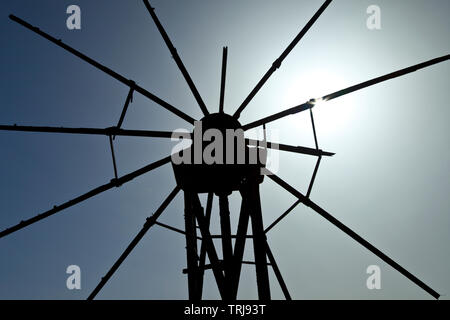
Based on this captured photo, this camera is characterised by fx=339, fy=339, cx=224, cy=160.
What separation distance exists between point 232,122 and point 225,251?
9.51 ft

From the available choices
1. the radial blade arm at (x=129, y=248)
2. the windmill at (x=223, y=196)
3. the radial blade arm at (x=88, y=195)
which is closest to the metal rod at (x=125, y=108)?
the windmill at (x=223, y=196)

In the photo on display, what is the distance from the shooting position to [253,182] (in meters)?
7.27

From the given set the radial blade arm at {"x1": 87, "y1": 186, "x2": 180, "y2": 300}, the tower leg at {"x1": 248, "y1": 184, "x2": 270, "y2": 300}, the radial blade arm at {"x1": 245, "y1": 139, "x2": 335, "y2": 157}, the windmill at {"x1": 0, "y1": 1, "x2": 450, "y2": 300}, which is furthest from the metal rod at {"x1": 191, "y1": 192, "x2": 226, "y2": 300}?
the radial blade arm at {"x1": 245, "y1": 139, "x2": 335, "y2": 157}

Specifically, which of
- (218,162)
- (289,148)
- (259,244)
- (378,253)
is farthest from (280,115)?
(378,253)

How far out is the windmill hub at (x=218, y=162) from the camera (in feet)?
23.5

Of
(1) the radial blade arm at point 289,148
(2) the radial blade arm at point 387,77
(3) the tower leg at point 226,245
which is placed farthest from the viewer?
(1) the radial blade arm at point 289,148

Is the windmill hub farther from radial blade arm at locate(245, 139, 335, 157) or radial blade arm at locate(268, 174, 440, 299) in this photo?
radial blade arm at locate(268, 174, 440, 299)

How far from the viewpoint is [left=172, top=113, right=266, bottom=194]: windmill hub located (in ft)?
23.5

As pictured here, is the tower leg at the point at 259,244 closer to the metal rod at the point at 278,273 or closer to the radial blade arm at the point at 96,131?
the metal rod at the point at 278,273

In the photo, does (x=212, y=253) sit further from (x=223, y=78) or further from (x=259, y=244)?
(x=223, y=78)

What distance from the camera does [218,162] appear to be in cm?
712

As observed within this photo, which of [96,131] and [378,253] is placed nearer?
[378,253]
